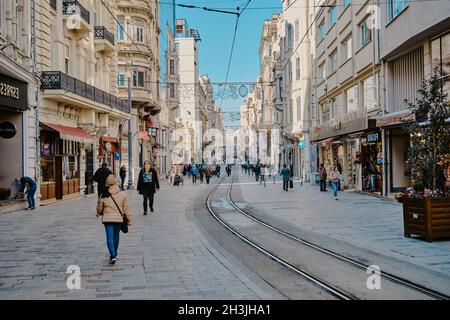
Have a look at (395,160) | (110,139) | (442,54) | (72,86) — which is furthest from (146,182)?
(110,139)

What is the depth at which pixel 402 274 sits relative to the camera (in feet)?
24.8

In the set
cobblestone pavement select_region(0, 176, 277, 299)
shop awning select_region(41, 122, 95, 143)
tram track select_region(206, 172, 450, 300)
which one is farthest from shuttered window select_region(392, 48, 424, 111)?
shop awning select_region(41, 122, 95, 143)

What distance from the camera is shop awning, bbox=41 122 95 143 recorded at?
2219cm

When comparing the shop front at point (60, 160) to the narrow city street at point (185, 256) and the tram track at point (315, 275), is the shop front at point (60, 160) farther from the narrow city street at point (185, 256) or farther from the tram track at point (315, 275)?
the tram track at point (315, 275)

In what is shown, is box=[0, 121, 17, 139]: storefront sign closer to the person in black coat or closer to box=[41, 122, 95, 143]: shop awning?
box=[41, 122, 95, 143]: shop awning

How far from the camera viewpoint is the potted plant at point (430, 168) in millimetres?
10531

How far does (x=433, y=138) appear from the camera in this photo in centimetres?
1109

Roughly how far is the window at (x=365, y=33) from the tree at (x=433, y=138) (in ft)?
44.8

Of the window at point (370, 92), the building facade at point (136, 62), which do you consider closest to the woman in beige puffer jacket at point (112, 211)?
the window at point (370, 92)

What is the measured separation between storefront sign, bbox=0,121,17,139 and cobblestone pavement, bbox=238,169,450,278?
970 cm

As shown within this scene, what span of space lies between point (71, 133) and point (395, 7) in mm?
15461

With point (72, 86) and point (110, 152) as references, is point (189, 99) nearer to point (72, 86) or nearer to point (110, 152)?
point (110, 152)
